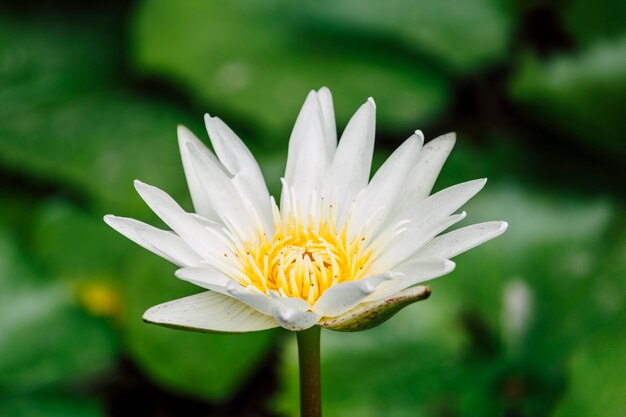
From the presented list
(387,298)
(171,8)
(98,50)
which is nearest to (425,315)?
(387,298)

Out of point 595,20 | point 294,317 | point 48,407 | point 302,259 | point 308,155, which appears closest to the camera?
point 294,317

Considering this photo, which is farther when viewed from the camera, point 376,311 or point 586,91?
point 586,91

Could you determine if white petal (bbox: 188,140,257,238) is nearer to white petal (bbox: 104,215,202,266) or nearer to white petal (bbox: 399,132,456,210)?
white petal (bbox: 104,215,202,266)

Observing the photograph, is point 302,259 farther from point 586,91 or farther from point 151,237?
point 586,91

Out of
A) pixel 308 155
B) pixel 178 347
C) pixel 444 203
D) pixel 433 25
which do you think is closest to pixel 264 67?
pixel 433 25

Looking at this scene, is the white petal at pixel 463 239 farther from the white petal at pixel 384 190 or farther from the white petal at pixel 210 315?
the white petal at pixel 210 315

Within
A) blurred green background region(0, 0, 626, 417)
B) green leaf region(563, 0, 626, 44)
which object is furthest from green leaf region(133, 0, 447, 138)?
green leaf region(563, 0, 626, 44)

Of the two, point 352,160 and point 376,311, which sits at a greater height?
point 352,160
